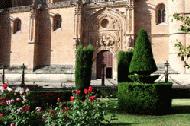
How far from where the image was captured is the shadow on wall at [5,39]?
4691 centimetres

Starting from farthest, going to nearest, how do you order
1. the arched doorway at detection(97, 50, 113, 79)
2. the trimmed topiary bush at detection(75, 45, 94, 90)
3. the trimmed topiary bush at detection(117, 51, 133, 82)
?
the arched doorway at detection(97, 50, 113, 79) < the trimmed topiary bush at detection(117, 51, 133, 82) < the trimmed topiary bush at detection(75, 45, 94, 90)

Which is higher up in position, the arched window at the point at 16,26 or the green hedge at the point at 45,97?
the arched window at the point at 16,26

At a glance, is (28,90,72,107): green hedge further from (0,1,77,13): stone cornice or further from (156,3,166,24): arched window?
(0,1,77,13): stone cornice

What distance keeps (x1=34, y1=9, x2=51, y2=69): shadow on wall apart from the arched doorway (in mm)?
6559

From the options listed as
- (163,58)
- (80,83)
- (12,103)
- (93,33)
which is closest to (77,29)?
(93,33)

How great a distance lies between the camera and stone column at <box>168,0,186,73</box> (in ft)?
113

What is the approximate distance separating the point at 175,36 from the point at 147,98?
19.3 m

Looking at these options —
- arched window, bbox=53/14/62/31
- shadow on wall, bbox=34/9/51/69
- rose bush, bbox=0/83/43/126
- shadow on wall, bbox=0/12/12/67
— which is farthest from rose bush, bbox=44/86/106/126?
shadow on wall, bbox=0/12/12/67

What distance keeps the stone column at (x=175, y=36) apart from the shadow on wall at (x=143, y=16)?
277cm

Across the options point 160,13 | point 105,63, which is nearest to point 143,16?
point 160,13

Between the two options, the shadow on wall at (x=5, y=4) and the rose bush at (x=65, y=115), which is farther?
the shadow on wall at (x=5, y=4)

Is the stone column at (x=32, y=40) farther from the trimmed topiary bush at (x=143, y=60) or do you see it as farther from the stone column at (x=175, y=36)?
the trimmed topiary bush at (x=143, y=60)

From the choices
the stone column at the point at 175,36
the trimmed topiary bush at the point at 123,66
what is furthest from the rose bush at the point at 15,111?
the stone column at the point at 175,36

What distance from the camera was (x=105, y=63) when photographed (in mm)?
41312
